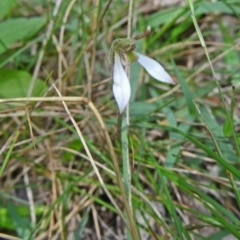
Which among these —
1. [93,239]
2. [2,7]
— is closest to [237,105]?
[93,239]

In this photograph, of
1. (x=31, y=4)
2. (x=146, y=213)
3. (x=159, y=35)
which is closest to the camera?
(x=146, y=213)

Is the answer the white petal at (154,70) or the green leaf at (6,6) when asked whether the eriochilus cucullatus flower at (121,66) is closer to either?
the white petal at (154,70)

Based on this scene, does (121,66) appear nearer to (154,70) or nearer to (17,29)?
(154,70)

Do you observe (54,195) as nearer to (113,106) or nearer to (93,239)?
(93,239)

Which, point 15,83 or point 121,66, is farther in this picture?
point 15,83

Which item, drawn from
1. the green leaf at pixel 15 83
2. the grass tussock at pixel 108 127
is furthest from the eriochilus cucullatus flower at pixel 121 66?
the green leaf at pixel 15 83

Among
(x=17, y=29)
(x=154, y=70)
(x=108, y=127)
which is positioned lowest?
(x=108, y=127)

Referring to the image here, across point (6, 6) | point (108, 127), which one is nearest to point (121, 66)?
point (108, 127)
